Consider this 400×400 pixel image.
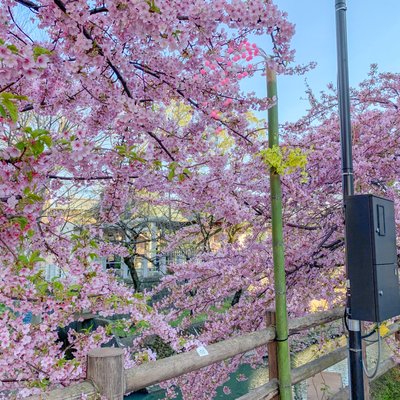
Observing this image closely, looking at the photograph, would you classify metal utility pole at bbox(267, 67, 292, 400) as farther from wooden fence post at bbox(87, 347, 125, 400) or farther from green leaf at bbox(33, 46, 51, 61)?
green leaf at bbox(33, 46, 51, 61)

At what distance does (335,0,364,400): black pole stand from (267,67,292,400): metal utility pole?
353 mm

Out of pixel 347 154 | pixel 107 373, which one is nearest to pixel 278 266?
pixel 347 154

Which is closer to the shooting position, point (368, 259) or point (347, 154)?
point (368, 259)

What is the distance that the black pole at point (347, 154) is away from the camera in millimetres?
1982

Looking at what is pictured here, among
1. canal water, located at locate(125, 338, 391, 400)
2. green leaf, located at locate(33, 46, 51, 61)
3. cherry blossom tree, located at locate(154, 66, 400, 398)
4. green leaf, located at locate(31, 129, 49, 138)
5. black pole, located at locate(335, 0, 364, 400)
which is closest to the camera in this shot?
green leaf, located at locate(33, 46, 51, 61)

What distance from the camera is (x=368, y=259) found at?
1.89 metres

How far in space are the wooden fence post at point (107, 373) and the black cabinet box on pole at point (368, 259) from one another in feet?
4.23

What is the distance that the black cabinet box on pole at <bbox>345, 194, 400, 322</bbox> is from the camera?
1864 mm

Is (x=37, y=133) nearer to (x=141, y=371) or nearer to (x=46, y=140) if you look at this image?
(x=46, y=140)

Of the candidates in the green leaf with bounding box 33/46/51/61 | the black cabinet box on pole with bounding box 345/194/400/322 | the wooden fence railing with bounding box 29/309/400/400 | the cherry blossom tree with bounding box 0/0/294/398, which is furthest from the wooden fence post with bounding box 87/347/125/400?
the black cabinet box on pole with bounding box 345/194/400/322

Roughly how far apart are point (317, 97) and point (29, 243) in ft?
11.2

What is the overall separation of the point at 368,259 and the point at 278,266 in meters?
0.47

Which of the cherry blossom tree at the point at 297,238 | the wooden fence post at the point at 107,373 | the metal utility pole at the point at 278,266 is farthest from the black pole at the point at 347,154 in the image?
the wooden fence post at the point at 107,373

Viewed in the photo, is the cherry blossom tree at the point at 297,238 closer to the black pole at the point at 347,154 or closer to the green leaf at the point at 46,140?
the black pole at the point at 347,154
